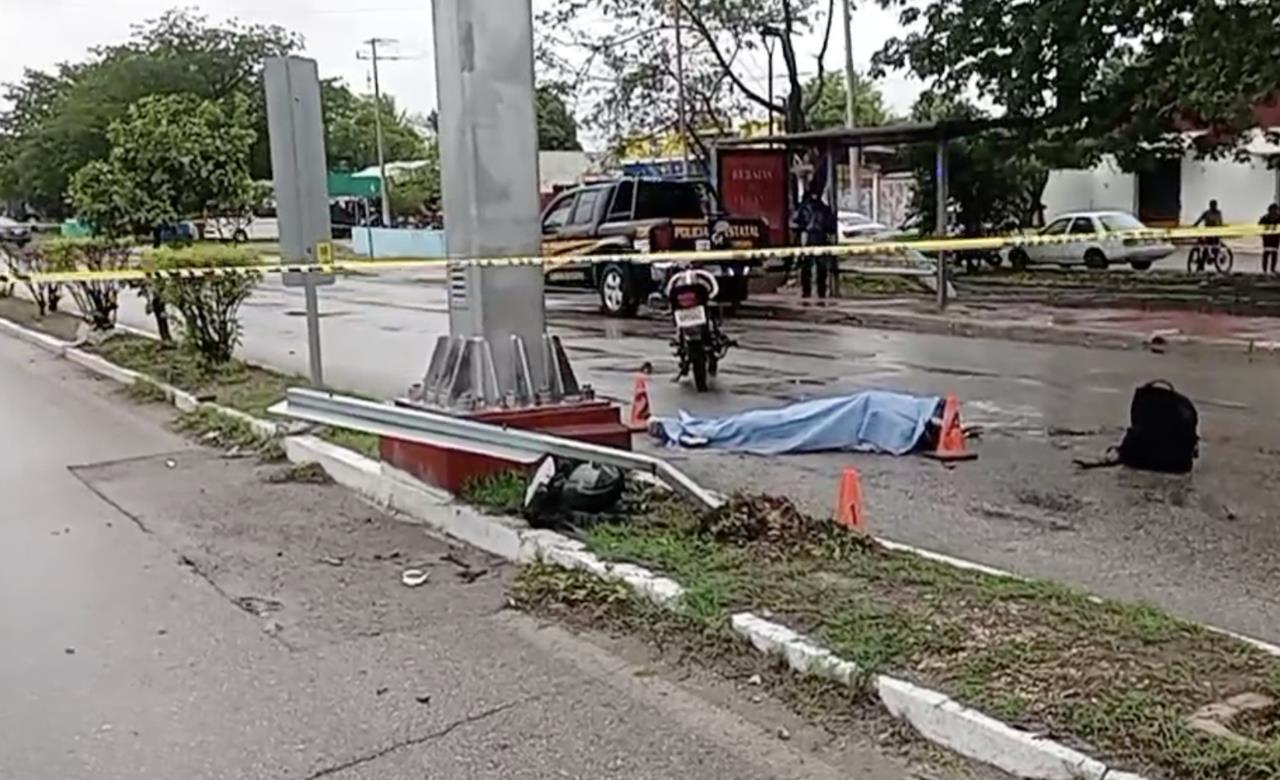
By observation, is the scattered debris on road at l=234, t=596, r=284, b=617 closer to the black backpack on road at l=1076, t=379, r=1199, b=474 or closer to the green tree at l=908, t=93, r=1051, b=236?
the black backpack on road at l=1076, t=379, r=1199, b=474

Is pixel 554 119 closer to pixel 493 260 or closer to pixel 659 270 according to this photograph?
pixel 659 270

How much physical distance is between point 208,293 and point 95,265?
4.19 metres

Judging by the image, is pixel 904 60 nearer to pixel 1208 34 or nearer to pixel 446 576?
pixel 1208 34

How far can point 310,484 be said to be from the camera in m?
8.30

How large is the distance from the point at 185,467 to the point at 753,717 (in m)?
5.81

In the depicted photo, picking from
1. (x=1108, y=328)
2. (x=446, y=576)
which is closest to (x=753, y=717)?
(x=446, y=576)

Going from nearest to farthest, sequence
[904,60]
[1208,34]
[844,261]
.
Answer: [1208,34], [904,60], [844,261]

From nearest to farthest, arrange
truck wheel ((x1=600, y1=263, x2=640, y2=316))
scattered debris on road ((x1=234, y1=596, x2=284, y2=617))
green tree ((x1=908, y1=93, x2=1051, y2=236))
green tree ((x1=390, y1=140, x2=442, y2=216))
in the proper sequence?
scattered debris on road ((x1=234, y1=596, x2=284, y2=617)), truck wheel ((x1=600, y1=263, x2=640, y2=316)), green tree ((x1=908, y1=93, x2=1051, y2=236)), green tree ((x1=390, y1=140, x2=442, y2=216))

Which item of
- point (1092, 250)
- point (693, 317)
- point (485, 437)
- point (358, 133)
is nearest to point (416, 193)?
point (358, 133)

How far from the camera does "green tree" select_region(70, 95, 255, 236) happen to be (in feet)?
51.0

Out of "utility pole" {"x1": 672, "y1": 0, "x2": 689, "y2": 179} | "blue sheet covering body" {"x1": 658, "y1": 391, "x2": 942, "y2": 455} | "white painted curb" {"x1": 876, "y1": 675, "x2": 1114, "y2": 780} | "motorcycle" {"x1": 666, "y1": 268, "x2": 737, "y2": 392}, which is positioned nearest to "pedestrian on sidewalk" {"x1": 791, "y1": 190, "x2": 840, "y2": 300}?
"utility pole" {"x1": 672, "y1": 0, "x2": 689, "y2": 179}

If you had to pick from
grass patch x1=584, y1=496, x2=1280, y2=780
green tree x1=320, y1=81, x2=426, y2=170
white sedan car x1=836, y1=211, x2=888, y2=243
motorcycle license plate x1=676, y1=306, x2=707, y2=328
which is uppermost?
green tree x1=320, y1=81, x2=426, y2=170

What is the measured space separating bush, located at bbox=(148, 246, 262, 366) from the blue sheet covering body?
5.36 metres

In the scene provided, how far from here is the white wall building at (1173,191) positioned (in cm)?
4147
